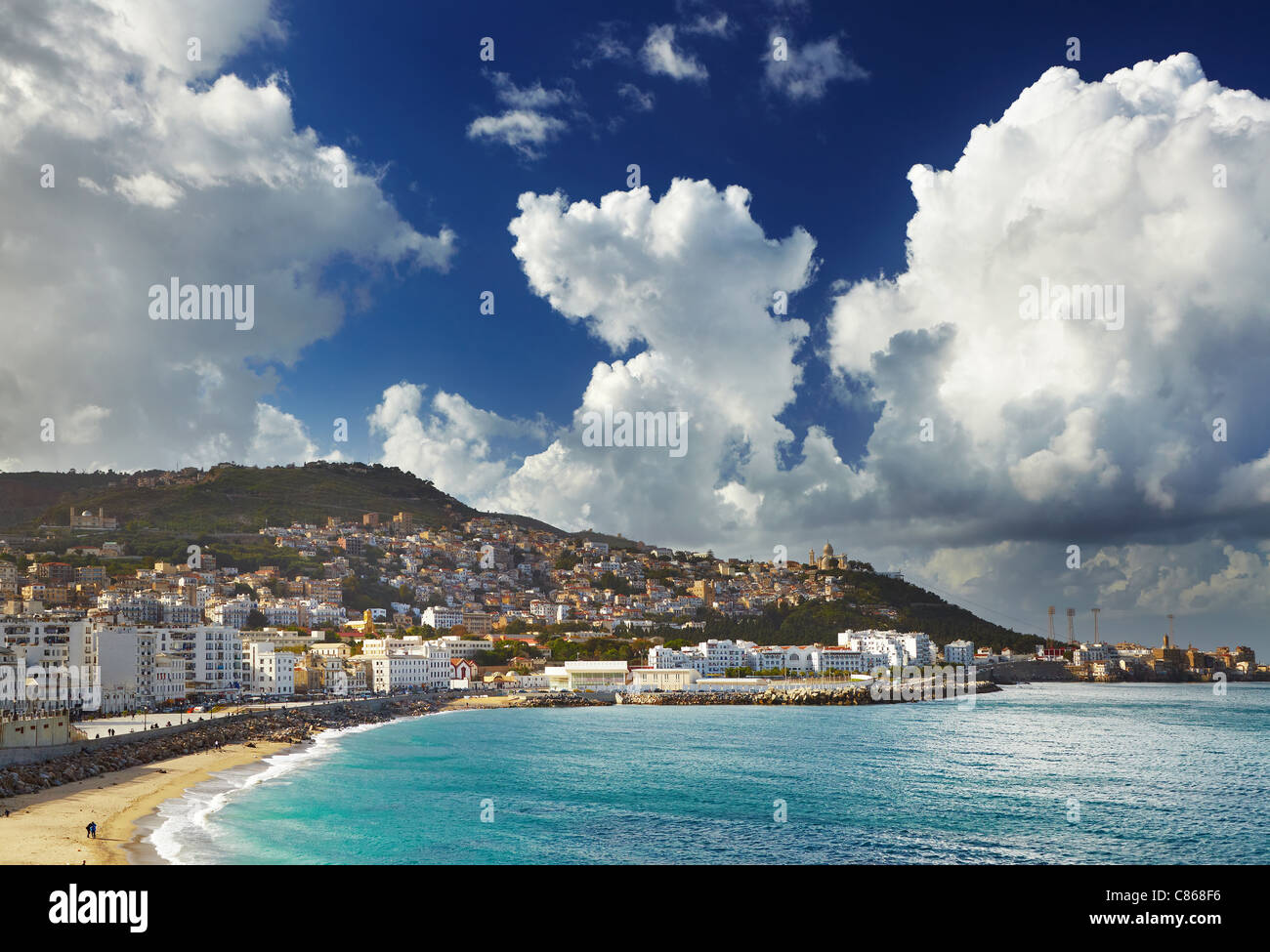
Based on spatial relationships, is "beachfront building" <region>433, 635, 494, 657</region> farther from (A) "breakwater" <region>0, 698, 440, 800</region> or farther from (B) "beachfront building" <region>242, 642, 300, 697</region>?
(A) "breakwater" <region>0, 698, 440, 800</region>

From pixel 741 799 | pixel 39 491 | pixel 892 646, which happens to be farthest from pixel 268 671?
pixel 39 491

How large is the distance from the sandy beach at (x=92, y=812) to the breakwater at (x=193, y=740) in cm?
52

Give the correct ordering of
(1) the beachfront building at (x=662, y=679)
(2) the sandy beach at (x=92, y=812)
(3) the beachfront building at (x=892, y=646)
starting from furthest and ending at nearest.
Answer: (3) the beachfront building at (x=892, y=646), (1) the beachfront building at (x=662, y=679), (2) the sandy beach at (x=92, y=812)

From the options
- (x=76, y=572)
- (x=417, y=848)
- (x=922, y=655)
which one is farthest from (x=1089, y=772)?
(x=76, y=572)

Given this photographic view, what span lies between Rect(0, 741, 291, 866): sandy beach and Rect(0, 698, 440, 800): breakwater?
52 cm

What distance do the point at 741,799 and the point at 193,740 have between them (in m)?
25.3

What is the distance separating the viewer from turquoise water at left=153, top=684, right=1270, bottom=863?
2173 cm

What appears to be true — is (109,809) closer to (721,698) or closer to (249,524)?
(721,698)

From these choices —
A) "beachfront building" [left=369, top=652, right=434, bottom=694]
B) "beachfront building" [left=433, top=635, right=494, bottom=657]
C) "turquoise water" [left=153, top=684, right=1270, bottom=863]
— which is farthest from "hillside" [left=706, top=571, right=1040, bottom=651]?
"turquoise water" [left=153, top=684, right=1270, bottom=863]

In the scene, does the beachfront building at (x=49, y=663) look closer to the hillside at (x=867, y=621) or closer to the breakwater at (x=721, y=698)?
the breakwater at (x=721, y=698)

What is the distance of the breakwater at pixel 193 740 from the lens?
27641 mm

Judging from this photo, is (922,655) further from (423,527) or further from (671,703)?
(423,527)

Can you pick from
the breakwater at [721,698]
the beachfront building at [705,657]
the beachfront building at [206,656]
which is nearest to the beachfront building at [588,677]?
the breakwater at [721,698]

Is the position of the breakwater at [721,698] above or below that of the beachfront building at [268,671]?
below
